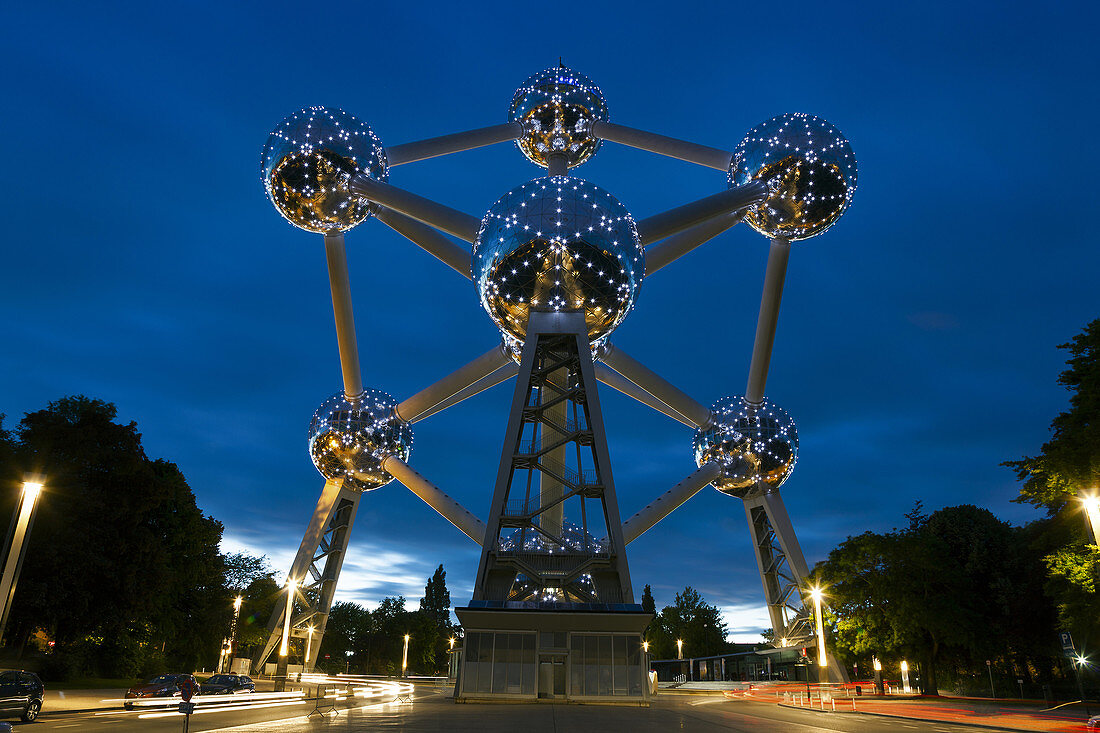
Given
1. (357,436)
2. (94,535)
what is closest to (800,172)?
(357,436)

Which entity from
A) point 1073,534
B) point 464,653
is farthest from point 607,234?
point 1073,534

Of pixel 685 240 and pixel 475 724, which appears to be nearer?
pixel 475 724

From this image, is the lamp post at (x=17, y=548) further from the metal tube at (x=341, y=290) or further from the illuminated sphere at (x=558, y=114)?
the illuminated sphere at (x=558, y=114)

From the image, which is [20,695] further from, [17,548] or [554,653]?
[554,653]

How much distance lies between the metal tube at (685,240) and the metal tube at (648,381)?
4.76 m

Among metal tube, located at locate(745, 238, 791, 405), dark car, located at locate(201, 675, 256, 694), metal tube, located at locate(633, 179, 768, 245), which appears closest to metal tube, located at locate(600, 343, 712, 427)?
metal tube, located at locate(745, 238, 791, 405)

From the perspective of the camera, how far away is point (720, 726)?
556 inches

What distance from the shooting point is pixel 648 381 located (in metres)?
32.4

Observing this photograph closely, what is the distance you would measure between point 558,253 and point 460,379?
11021 mm

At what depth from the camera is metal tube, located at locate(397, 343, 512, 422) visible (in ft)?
107

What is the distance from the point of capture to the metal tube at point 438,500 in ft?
101

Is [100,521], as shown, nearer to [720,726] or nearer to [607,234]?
[607,234]

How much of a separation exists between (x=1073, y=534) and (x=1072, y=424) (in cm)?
315

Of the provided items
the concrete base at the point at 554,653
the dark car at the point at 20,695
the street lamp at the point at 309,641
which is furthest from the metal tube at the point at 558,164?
the dark car at the point at 20,695
